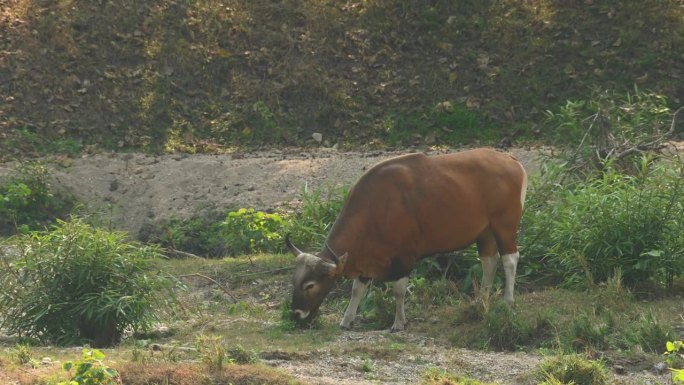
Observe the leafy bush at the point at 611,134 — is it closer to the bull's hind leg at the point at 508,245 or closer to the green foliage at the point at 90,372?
the bull's hind leg at the point at 508,245

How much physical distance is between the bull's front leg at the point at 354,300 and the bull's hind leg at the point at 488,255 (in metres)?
1.18

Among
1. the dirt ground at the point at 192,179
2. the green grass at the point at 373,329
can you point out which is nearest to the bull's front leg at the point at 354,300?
the green grass at the point at 373,329

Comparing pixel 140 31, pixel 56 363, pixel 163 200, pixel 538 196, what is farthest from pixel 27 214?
pixel 56 363

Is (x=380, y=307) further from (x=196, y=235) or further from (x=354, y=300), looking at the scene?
(x=196, y=235)

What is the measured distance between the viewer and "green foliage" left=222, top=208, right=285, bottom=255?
1435cm

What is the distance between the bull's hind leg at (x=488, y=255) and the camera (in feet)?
38.4

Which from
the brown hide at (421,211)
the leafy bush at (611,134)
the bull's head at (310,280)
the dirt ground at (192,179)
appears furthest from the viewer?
the dirt ground at (192,179)

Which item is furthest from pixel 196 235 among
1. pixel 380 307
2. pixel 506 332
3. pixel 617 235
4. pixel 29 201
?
pixel 506 332

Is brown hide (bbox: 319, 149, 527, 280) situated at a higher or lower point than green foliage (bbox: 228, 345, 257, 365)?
higher

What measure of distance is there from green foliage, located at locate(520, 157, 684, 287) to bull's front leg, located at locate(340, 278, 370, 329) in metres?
2.00

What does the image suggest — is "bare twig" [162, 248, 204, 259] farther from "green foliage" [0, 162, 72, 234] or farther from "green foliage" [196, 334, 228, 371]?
"green foliage" [196, 334, 228, 371]

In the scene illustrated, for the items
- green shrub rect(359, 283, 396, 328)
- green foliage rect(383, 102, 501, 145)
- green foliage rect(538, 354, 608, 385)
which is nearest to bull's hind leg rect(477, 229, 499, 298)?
green shrub rect(359, 283, 396, 328)

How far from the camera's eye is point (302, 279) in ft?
35.8

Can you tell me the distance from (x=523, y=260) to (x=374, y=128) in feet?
21.5
